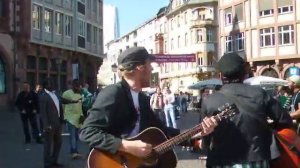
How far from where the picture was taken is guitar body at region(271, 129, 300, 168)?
3.78 meters

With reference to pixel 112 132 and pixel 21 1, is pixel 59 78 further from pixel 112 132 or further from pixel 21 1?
pixel 112 132

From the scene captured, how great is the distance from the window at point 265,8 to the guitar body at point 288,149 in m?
43.2

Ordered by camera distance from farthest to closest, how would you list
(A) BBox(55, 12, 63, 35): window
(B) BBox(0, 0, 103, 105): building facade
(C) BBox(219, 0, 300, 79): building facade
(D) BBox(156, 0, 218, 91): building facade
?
(D) BBox(156, 0, 218, 91): building facade
(C) BBox(219, 0, 300, 79): building facade
(A) BBox(55, 12, 63, 35): window
(B) BBox(0, 0, 103, 105): building facade

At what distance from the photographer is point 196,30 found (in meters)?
66.5

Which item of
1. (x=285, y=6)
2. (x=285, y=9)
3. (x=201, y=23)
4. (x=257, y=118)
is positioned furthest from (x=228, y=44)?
(x=257, y=118)

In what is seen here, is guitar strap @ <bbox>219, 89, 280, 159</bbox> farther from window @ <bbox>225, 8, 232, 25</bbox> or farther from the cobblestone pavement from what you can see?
window @ <bbox>225, 8, 232, 25</bbox>

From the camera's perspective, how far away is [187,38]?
227ft

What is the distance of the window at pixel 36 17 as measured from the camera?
33.7 metres

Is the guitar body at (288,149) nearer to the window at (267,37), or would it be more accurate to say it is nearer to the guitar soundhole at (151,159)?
the guitar soundhole at (151,159)

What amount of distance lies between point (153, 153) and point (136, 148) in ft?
0.57

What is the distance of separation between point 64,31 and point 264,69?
18903 millimetres

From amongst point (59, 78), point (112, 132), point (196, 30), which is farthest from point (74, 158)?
point (196, 30)

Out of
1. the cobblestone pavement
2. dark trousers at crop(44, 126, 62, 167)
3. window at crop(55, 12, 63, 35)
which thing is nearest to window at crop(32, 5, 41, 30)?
window at crop(55, 12, 63, 35)

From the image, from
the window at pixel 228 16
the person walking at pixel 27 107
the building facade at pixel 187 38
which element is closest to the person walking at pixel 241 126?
the person walking at pixel 27 107
